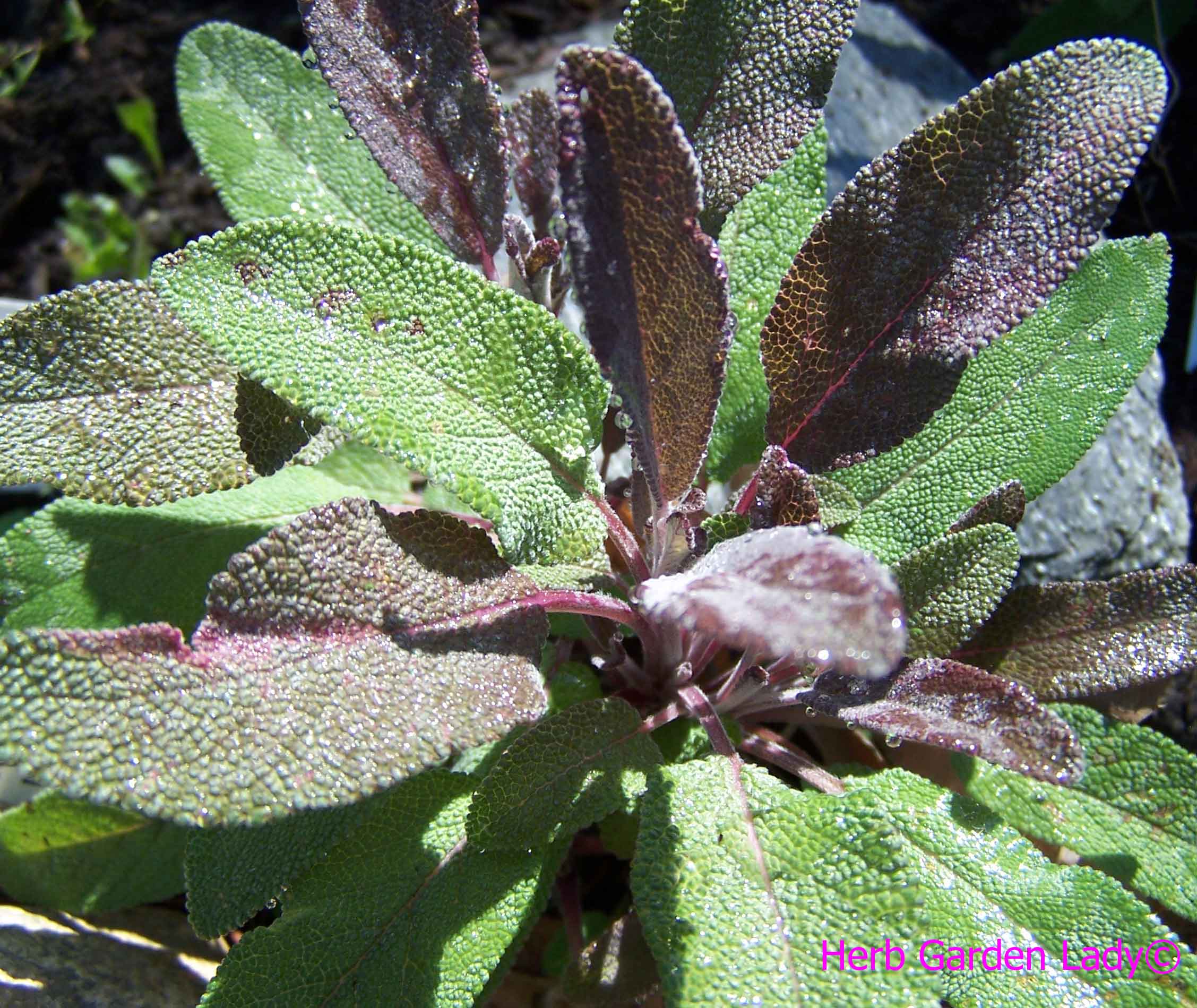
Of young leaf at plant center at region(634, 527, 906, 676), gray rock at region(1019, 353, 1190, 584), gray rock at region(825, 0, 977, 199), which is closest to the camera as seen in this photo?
young leaf at plant center at region(634, 527, 906, 676)

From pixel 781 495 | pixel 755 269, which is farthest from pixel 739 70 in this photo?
pixel 781 495

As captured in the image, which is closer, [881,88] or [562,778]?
[562,778]

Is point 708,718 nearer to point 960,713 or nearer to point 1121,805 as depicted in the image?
point 960,713

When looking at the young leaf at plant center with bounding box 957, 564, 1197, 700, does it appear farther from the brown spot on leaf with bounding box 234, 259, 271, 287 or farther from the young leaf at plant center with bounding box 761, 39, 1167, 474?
the brown spot on leaf with bounding box 234, 259, 271, 287

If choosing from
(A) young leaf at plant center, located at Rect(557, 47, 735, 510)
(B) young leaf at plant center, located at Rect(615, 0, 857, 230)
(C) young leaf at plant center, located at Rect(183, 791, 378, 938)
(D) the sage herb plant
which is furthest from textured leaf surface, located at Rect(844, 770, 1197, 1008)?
(B) young leaf at plant center, located at Rect(615, 0, 857, 230)

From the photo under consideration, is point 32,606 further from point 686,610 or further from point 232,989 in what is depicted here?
point 686,610

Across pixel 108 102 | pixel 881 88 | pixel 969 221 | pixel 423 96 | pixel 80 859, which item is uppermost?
pixel 881 88
